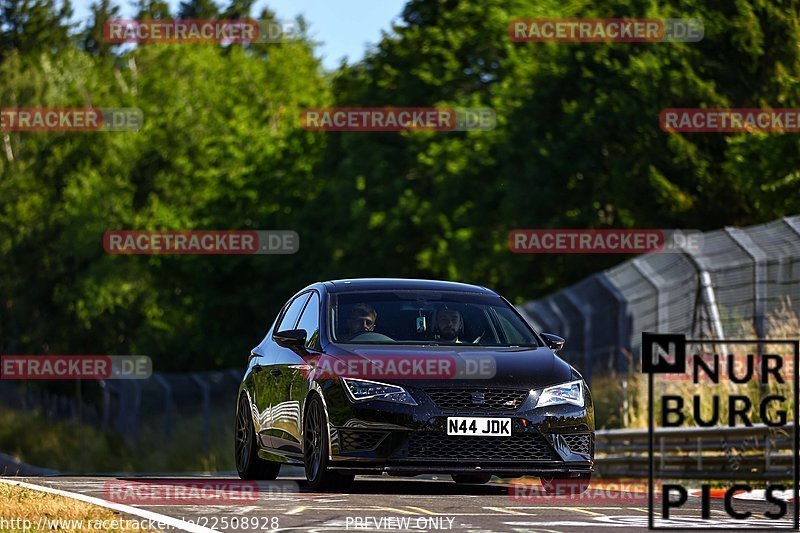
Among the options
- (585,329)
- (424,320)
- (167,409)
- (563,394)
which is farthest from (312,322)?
(167,409)

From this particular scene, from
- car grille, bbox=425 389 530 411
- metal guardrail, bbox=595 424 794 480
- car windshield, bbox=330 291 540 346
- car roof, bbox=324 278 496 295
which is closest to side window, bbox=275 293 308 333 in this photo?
car roof, bbox=324 278 496 295

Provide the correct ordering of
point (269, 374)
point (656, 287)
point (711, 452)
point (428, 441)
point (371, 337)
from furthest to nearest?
point (656, 287), point (711, 452), point (269, 374), point (371, 337), point (428, 441)

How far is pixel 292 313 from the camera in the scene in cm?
1546

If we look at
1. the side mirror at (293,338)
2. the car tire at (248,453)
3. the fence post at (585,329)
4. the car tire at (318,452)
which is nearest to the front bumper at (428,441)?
the car tire at (318,452)

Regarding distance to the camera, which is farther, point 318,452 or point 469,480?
point 469,480

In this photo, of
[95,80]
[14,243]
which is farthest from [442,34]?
[95,80]

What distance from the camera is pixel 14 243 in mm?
79500

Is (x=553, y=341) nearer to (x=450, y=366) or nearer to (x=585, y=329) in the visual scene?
(x=450, y=366)

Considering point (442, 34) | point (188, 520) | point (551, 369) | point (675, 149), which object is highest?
point (442, 34)

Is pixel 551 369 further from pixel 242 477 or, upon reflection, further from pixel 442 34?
pixel 442 34

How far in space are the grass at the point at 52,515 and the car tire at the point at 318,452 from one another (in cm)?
178

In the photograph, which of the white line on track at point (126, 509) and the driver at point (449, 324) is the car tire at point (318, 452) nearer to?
the driver at point (449, 324)

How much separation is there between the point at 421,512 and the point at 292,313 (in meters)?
3.91

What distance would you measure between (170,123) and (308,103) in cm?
616
